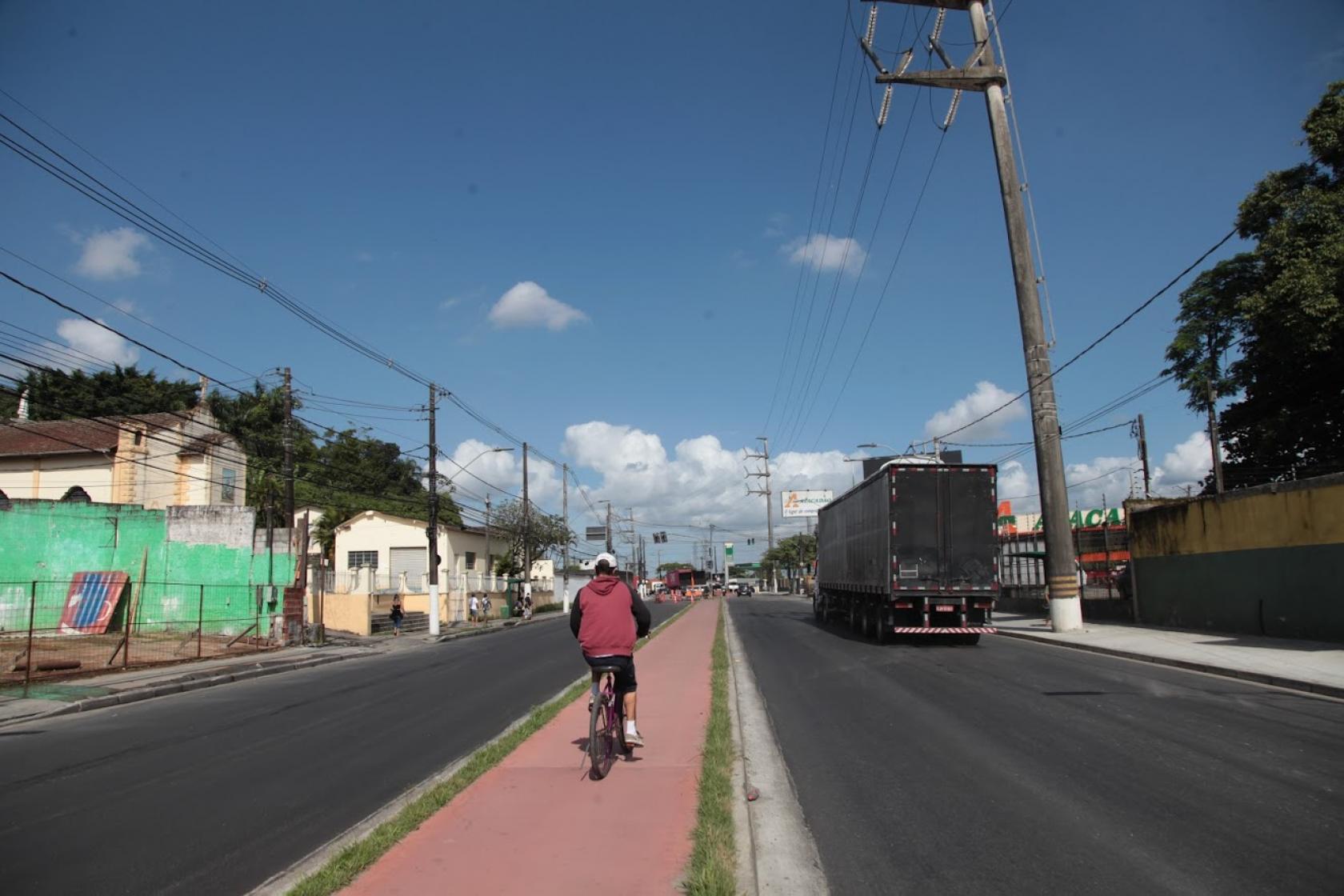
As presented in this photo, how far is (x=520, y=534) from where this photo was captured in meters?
58.4

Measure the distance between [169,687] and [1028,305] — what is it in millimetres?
20165

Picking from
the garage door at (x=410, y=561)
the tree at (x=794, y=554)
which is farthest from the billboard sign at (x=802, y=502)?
the garage door at (x=410, y=561)

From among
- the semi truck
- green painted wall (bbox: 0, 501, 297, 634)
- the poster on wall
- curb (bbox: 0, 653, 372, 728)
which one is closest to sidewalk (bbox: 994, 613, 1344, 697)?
the semi truck

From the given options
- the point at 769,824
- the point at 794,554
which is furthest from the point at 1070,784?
the point at 794,554

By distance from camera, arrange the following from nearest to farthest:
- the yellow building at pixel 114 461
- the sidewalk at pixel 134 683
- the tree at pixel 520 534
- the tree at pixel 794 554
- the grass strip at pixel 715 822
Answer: the grass strip at pixel 715 822 < the sidewalk at pixel 134 683 < the yellow building at pixel 114 461 < the tree at pixel 520 534 < the tree at pixel 794 554

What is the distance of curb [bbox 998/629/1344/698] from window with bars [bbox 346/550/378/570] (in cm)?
3696

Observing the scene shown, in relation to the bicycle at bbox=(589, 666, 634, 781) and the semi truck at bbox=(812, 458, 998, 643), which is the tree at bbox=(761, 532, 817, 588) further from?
the bicycle at bbox=(589, 666, 634, 781)

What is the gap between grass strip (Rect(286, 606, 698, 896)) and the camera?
4.61 meters

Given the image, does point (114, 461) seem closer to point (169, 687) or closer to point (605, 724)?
point (169, 687)

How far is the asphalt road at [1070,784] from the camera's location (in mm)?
4805

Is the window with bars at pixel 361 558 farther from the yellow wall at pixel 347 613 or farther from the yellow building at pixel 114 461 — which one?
the yellow wall at pixel 347 613

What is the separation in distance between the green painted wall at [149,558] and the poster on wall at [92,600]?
14.2 inches

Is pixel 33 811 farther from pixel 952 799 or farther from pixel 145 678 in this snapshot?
pixel 145 678

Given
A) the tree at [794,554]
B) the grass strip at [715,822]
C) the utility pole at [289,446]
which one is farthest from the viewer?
the tree at [794,554]
